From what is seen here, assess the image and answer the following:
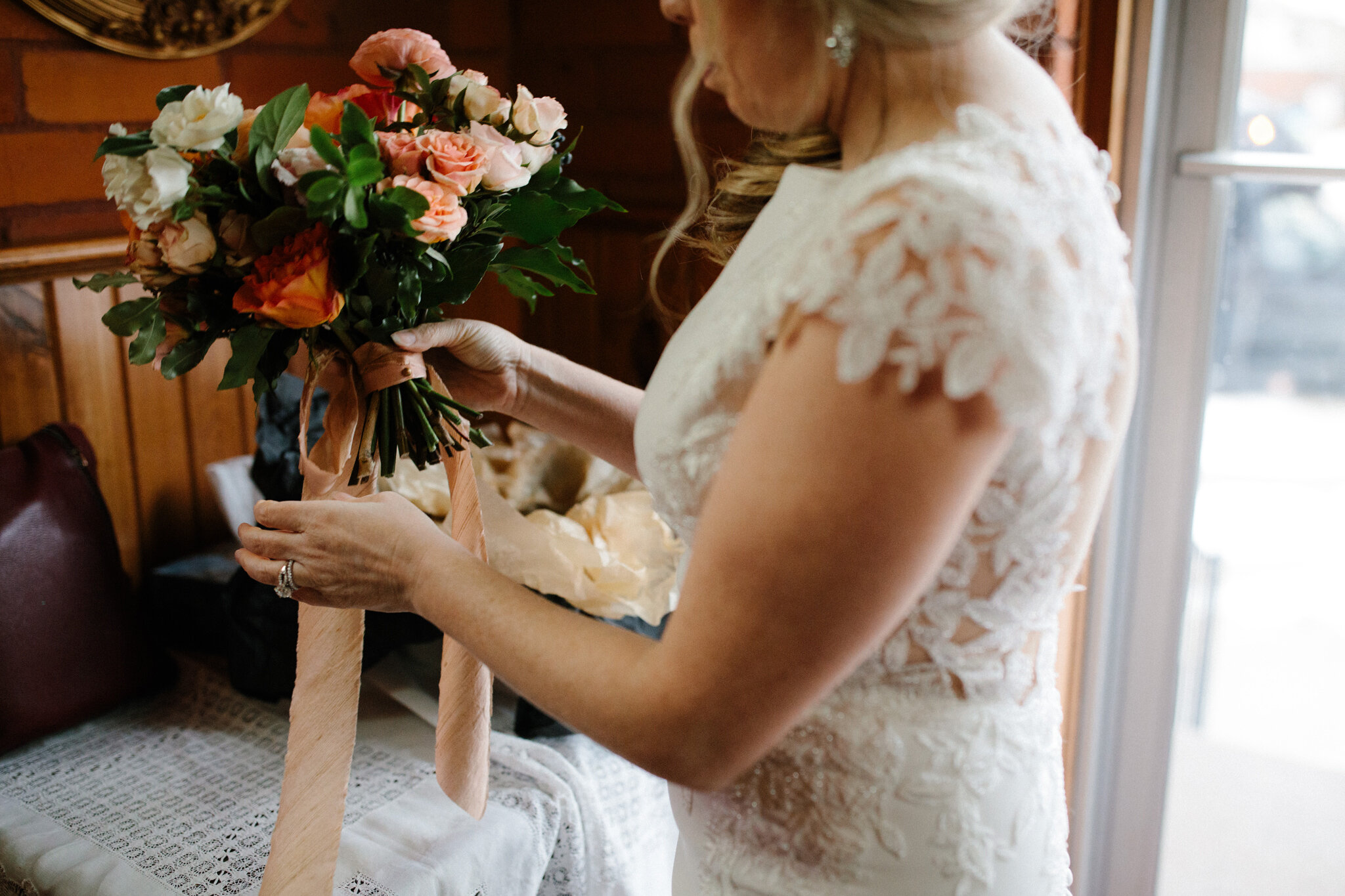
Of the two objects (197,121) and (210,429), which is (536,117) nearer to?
(197,121)

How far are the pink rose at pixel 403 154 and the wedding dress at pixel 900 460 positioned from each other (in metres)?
0.27

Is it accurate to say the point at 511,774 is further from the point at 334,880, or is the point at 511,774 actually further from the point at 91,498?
the point at 91,498

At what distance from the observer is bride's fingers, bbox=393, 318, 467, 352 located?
927mm

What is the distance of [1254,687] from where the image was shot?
5.94 ft

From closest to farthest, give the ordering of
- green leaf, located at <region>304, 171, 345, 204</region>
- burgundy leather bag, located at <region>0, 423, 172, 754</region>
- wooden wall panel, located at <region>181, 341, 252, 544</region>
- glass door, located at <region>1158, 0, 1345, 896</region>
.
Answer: green leaf, located at <region>304, 171, 345, 204</region>
burgundy leather bag, located at <region>0, 423, 172, 754</region>
glass door, located at <region>1158, 0, 1345, 896</region>
wooden wall panel, located at <region>181, 341, 252, 544</region>

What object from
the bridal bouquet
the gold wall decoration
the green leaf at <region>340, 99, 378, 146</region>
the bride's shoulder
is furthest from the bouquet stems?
the gold wall decoration

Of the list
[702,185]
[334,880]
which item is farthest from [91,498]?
[702,185]

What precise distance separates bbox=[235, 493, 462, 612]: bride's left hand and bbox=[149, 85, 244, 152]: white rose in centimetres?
29

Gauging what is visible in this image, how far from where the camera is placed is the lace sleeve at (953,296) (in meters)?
0.57

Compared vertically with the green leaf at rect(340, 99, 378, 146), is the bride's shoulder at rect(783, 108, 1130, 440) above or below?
below

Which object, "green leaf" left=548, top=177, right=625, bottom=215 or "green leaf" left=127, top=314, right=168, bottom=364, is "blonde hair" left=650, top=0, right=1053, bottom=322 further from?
"green leaf" left=127, top=314, right=168, bottom=364

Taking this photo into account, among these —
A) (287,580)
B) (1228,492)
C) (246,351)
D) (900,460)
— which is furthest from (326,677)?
(1228,492)

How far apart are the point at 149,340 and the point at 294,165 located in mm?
203

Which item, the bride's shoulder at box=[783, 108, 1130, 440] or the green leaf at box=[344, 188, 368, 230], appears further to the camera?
the green leaf at box=[344, 188, 368, 230]
